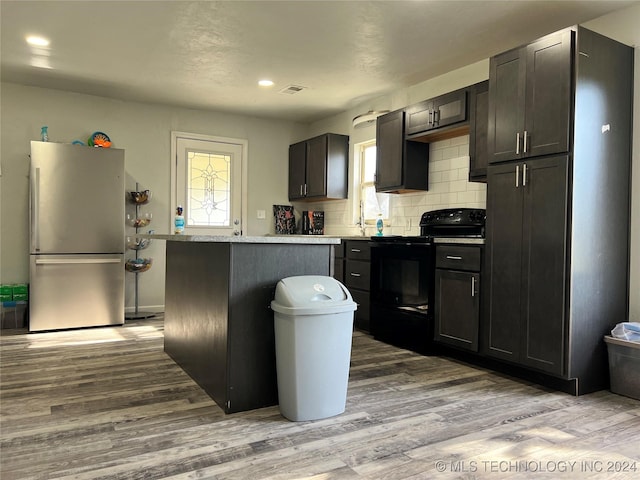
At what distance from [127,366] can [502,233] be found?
2745mm

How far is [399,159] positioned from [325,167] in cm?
130

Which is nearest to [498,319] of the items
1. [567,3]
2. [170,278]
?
[567,3]

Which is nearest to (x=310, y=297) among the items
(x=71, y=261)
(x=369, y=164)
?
(x=71, y=261)

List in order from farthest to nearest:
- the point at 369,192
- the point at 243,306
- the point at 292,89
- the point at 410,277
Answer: the point at 369,192
the point at 292,89
the point at 410,277
the point at 243,306

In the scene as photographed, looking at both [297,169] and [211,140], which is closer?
[211,140]

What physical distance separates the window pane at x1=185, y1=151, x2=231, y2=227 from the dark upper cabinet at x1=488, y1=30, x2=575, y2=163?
3.70 metres

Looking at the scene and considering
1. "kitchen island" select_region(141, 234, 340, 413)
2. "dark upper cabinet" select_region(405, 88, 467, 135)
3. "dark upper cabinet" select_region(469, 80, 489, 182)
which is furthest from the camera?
"dark upper cabinet" select_region(405, 88, 467, 135)

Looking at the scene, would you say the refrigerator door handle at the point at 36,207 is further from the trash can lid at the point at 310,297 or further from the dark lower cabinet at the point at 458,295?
the dark lower cabinet at the point at 458,295

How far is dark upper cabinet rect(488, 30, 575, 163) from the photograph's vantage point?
113 inches

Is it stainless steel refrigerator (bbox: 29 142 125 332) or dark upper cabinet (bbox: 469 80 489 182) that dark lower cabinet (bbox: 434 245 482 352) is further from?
stainless steel refrigerator (bbox: 29 142 125 332)

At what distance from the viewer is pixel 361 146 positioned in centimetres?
571

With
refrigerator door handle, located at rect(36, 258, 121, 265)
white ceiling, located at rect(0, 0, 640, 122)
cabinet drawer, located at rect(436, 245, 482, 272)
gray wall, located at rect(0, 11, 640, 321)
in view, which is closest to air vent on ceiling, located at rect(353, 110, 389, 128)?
gray wall, located at rect(0, 11, 640, 321)

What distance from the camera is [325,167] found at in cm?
575

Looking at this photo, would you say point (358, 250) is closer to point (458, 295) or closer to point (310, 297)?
point (458, 295)
